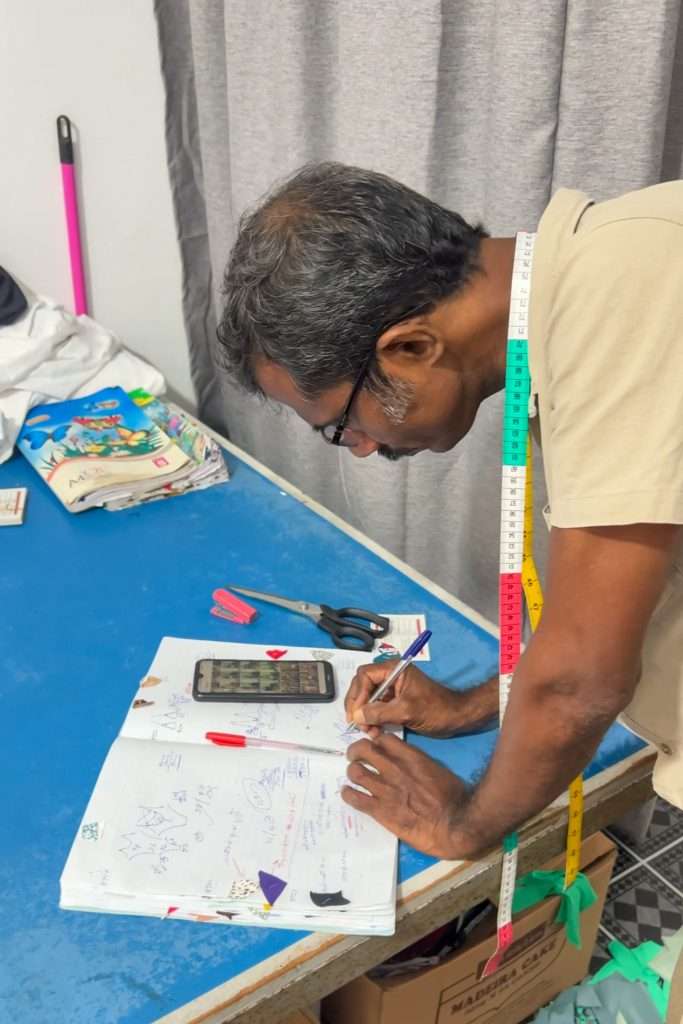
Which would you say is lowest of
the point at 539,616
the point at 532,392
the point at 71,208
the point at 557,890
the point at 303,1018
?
the point at 303,1018

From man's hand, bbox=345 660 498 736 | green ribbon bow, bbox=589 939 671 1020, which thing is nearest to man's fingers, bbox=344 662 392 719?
man's hand, bbox=345 660 498 736

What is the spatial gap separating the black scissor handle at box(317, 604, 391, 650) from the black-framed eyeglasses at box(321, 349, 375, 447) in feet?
1.07

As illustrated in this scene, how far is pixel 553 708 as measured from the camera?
83cm

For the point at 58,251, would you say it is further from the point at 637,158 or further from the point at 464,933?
the point at 464,933

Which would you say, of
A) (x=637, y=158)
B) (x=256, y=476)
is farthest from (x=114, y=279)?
(x=637, y=158)

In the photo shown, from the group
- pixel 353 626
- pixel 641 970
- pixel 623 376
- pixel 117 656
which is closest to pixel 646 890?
pixel 641 970

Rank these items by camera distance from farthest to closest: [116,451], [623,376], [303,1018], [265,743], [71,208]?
[71,208], [116,451], [303,1018], [265,743], [623,376]

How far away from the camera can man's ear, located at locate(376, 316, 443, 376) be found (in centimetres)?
88

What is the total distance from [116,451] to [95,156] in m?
0.73

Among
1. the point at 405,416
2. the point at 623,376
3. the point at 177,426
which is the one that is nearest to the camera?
the point at 623,376

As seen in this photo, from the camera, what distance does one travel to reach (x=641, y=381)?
2.33 feet

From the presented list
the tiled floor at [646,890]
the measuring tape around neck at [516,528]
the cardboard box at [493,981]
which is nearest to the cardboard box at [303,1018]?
the cardboard box at [493,981]

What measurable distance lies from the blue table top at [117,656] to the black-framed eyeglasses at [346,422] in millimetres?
351

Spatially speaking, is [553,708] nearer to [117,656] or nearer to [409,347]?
[409,347]
